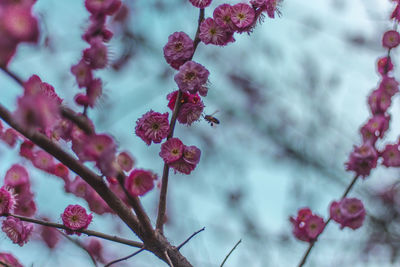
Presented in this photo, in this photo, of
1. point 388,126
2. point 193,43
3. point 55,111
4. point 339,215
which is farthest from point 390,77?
point 55,111

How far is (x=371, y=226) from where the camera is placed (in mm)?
4844

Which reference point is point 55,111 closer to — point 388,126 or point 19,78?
point 19,78

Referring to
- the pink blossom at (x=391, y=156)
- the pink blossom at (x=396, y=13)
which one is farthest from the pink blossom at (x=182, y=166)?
the pink blossom at (x=396, y=13)

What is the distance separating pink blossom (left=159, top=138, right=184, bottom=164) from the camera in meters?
1.59

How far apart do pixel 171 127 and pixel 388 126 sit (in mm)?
834

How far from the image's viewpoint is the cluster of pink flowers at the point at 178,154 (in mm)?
1587

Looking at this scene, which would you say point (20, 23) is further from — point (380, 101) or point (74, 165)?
point (380, 101)

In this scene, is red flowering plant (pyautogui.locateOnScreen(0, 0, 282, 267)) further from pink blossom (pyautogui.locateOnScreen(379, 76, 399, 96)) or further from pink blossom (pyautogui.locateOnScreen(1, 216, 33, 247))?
pink blossom (pyautogui.locateOnScreen(379, 76, 399, 96))

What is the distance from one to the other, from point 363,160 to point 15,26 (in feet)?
4.14

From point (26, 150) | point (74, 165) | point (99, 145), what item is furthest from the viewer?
point (26, 150)

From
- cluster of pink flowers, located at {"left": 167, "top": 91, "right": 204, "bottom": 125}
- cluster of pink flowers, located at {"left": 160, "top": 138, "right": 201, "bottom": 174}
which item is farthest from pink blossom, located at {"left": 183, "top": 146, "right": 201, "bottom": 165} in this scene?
cluster of pink flowers, located at {"left": 167, "top": 91, "right": 204, "bottom": 125}

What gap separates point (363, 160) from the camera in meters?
1.70

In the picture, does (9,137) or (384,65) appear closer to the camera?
(9,137)

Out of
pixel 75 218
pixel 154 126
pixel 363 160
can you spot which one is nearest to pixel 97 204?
pixel 75 218
